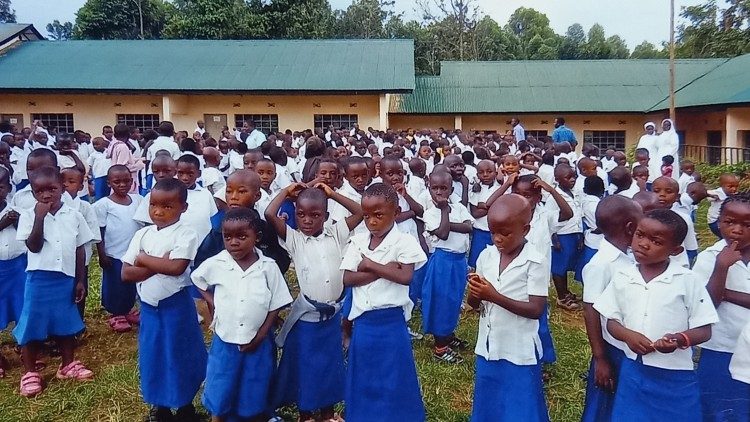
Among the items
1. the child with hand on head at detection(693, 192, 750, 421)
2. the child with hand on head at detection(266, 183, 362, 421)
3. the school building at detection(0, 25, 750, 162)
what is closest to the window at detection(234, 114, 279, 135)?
the school building at detection(0, 25, 750, 162)

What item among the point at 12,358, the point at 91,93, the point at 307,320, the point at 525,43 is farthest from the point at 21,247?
the point at 525,43

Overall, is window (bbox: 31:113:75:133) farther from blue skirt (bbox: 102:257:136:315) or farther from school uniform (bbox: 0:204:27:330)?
school uniform (bbox: 0:204:27:330)

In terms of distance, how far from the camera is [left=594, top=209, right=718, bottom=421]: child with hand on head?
213 cm

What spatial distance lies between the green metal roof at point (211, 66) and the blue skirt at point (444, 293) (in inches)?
469

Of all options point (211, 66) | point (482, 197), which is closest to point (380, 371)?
point (482, 197)

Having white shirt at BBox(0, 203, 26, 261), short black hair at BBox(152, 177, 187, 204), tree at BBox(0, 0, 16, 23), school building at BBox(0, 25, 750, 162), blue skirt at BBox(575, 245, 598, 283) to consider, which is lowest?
blue skirt at BBox(575, 245, 598, 283)

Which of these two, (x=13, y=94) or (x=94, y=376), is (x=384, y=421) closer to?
(x=94, y=376)

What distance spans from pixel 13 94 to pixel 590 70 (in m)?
18.0

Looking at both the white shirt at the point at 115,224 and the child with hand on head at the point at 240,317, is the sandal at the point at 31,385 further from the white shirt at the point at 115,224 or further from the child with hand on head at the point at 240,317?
the child with hand on head at the point at 240,317

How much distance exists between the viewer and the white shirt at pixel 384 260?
273 centimetres

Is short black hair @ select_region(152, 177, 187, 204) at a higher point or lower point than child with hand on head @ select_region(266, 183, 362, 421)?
higher

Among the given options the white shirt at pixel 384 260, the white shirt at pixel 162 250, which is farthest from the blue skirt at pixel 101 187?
the white shirt at pixel 384 260

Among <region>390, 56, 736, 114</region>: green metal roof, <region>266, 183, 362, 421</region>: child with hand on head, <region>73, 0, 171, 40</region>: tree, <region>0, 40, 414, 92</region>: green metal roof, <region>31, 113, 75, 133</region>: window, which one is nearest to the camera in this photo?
<region>266, 183, 362, 421</region>: child with hand on head

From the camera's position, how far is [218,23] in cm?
2397
